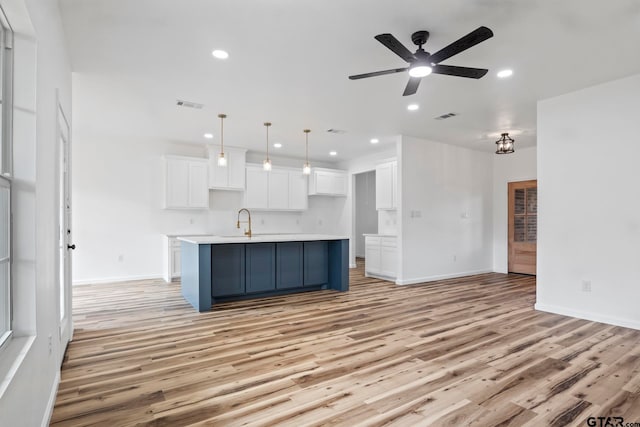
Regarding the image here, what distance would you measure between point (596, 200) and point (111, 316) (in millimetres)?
5717

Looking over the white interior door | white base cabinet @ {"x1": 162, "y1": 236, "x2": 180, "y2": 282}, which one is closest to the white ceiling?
the white interior door

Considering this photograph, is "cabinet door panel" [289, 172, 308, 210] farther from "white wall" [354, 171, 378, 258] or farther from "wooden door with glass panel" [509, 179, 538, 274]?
"wooden door with glass panel" [509, 179, 538, 274]

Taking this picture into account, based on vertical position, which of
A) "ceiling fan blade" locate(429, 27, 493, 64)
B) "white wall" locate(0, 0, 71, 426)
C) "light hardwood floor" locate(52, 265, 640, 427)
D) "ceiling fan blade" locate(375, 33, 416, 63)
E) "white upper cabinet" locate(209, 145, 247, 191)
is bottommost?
"light hardwood floor" locate(52, 265, 640, 427)

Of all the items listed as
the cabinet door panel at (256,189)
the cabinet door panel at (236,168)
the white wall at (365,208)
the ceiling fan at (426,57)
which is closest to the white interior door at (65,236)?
the ceiling fan at (426,57)

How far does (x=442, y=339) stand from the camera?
3.29 metres

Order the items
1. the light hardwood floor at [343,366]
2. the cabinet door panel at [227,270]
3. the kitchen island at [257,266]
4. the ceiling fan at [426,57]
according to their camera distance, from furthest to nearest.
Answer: the cabinet door panel at [227,270] < the kitchen island at [257,266] < the ceiling fan at [426,57] < the light hardwood floor at [343,366]

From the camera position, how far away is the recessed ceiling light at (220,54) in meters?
3.09

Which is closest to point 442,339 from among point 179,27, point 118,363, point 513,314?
point 513,314

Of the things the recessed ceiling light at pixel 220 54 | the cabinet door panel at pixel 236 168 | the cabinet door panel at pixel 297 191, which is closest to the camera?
the recessed ceiling light at pixel 220 54

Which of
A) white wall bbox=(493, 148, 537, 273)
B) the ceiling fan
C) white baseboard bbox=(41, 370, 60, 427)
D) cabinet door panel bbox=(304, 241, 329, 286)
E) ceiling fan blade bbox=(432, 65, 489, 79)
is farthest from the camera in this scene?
white wall bbox=(493, 148, 537, 273)

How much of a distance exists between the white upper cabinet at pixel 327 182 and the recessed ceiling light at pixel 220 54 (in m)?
4.64

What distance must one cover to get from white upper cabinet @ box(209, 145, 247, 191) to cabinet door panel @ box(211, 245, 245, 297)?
2.36 m

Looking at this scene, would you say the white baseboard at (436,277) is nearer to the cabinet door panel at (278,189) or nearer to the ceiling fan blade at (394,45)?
the cabinet door panel at (278,189)

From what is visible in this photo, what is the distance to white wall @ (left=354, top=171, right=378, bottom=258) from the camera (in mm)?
10656
